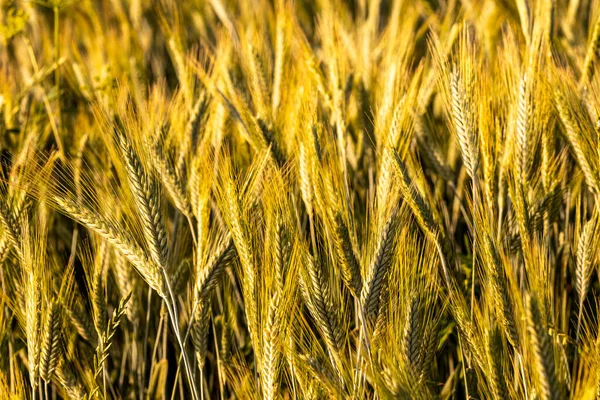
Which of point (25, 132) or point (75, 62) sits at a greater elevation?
point (75, 62)

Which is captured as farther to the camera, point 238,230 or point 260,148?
point 260,148

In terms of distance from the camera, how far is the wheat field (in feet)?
4.42

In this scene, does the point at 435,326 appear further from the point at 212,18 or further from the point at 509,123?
the point at 212,18

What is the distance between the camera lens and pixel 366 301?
136cm

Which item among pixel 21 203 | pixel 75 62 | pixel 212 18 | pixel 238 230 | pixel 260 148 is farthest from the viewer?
pixel 212 18

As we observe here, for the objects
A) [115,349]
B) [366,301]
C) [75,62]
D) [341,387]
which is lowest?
[115,349]

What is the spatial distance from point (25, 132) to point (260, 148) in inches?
36.5

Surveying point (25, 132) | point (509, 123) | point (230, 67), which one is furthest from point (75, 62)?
point (509, 123)

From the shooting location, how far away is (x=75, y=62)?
8.68ft

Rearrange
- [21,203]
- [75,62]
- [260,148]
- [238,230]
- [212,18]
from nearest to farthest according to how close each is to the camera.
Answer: [238,230]
[21,203]
[260,148]
[75,62]
[212,18]

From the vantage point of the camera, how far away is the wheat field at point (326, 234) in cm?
135

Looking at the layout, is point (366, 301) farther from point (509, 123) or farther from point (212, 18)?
point (212, 18)

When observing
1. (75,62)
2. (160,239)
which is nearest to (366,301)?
(160,239)

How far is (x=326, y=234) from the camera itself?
4.98 feet
